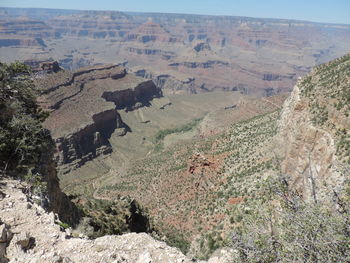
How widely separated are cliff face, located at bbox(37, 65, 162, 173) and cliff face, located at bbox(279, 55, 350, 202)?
187 feet

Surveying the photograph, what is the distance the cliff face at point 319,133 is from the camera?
19.5 metres

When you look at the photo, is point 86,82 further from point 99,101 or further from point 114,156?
point 114,156

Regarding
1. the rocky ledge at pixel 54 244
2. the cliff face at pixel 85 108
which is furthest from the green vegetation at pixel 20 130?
the cliff face at pixel 85 108

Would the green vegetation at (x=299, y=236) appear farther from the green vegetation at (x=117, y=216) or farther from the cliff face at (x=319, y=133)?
the green vegetation at (x=117, y=216)

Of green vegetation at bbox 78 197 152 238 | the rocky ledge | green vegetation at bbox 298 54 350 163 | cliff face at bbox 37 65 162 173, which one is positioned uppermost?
green vegetation at bbox 298 54 350 163

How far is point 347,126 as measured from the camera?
21.5m

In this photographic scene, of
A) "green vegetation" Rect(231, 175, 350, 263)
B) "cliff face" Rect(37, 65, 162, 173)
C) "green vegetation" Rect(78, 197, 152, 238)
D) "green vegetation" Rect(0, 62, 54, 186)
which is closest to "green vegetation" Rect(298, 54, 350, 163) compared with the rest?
"green vegetation" Rect(231, 175, 350, 263)

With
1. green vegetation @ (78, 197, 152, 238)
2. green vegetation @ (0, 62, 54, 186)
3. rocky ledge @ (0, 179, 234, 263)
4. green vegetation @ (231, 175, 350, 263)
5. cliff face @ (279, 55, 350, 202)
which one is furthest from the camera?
green vegetation @ (78, 197, 152, 238)

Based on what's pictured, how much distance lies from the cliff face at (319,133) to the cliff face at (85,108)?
187 feet

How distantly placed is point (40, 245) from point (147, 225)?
1690cm

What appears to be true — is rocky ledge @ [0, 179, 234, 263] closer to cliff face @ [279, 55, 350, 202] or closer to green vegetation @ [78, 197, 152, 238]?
cliff face @ [279, 55, 350, 202]

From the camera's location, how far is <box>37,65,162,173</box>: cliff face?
84125 mm

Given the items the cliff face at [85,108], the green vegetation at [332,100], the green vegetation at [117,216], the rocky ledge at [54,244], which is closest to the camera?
the rocky ledge at [54,244]

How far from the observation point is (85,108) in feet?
334
